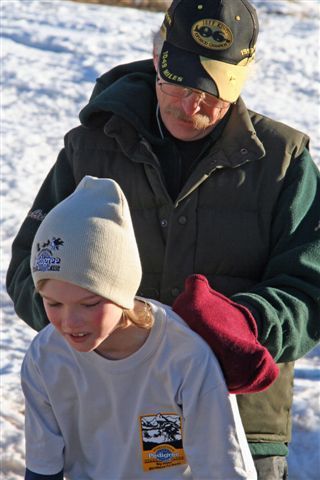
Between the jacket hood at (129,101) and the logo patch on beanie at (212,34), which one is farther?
the jacket hood at (129,101)

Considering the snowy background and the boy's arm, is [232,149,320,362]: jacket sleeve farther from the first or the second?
the snowy background

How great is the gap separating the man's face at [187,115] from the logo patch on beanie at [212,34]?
0.16m

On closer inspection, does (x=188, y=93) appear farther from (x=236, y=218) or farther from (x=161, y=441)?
(x=161, y=441)

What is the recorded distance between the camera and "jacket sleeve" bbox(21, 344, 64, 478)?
2875 millimetres

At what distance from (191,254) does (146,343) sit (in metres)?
0.51

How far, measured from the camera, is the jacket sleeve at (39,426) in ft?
9.43

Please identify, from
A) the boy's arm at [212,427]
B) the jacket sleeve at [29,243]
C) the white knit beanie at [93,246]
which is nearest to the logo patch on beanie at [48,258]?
the white knit beanie at [93,246]

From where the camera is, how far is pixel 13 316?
5316mm

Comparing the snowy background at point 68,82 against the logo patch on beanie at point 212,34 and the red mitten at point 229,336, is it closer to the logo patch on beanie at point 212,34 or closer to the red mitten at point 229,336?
the red mitten at point 229,336

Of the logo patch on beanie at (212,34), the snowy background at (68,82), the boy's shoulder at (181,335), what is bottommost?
the snowy background at (68,82)

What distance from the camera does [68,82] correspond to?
806 centimetres

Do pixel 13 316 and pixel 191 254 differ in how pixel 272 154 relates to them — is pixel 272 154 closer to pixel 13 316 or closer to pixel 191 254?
pixel 191 254

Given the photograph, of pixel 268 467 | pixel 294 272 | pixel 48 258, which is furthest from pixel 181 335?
pixel 268 467

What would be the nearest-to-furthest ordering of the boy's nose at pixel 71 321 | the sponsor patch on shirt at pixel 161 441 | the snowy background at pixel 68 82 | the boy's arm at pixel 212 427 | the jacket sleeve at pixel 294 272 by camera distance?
the boy's nose at pixel 71 321
the boy's arm at pixel 212 427
the sponsor patch on shirt at pixel 161 441
the jacket sleeve at pixel 294 272
the snowy background at pixel 68 82
